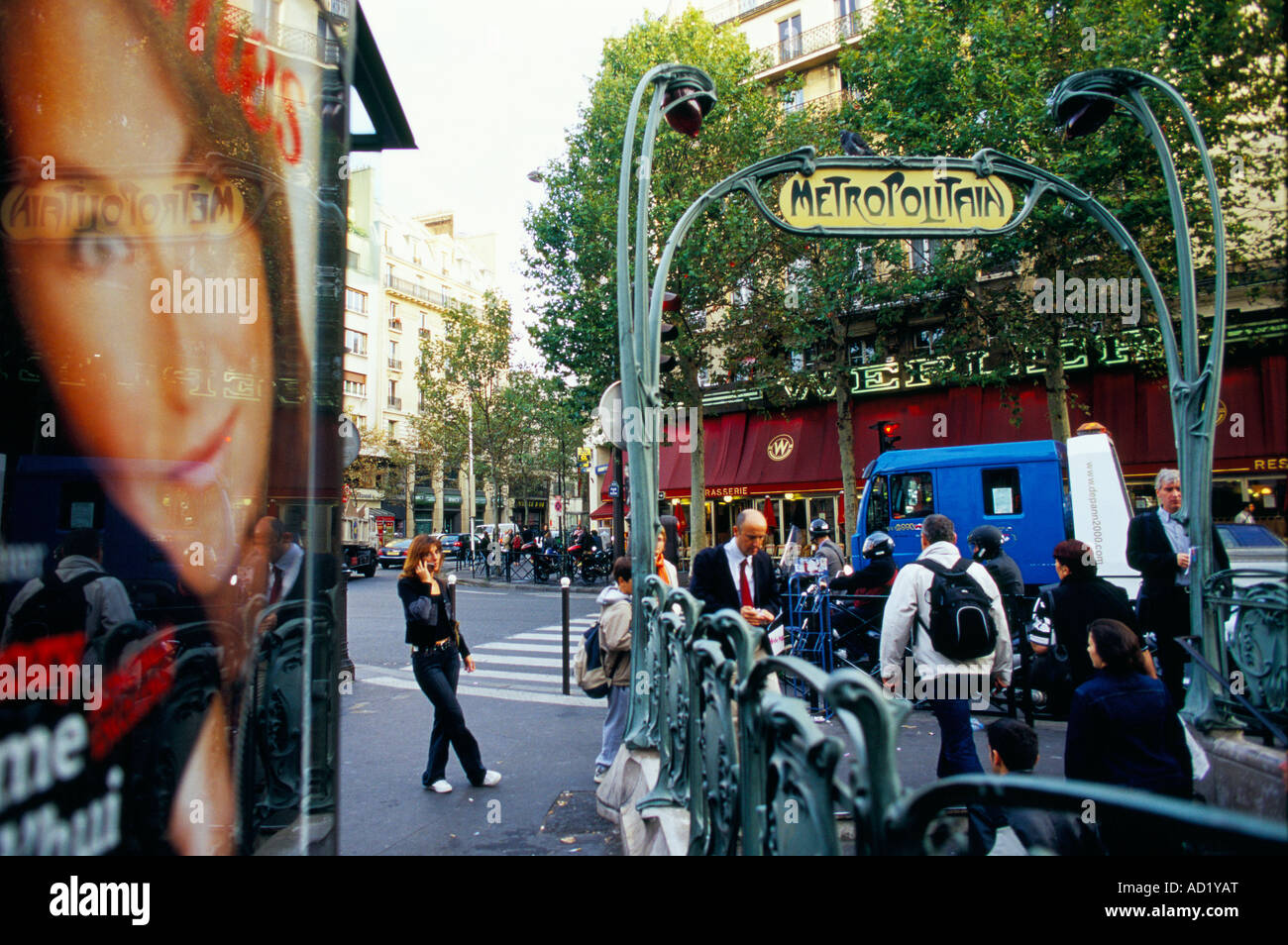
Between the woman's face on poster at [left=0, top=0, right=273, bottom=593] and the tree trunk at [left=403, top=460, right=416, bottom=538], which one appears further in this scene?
the tree trunk at [left=403, top=460, right=416, bottom=538]

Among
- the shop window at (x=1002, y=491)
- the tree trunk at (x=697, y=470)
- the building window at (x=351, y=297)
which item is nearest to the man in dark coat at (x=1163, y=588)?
the building window at (x=351, y=297)

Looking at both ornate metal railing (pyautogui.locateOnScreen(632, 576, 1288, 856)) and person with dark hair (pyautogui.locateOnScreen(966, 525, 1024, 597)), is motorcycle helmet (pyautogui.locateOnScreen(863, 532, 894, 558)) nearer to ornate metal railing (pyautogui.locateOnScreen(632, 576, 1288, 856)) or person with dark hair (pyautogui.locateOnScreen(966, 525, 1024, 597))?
person with dark hair (pyautogui.locateOnScreen(966, 525, 1024, 597))

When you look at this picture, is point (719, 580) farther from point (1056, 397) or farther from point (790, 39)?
point (790, 39)

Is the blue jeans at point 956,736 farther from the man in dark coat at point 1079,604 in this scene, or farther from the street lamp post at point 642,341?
the street lamp post at point 642,341

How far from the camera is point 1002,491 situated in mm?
12023

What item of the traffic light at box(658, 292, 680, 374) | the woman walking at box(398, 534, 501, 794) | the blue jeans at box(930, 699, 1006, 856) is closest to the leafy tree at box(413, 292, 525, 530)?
the traffic light at box(658, 292, 680, 374)

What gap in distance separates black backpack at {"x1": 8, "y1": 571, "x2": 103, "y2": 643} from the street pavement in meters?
2.79

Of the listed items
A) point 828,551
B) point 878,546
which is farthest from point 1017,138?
point 878,546

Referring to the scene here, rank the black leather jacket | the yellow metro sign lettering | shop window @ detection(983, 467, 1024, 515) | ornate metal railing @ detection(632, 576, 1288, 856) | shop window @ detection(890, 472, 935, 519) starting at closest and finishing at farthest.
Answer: ornate metal railing @ detection(632, 576, 1288, 856) < the yellow metro sign lettering < the black leather jacket < shop window @ detection(983, 467, 1024, 515) < shop window @ detection(890, 472, 935, 519)

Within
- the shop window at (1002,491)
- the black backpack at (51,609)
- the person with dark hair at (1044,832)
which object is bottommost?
the person with dark hair at (1044,832)

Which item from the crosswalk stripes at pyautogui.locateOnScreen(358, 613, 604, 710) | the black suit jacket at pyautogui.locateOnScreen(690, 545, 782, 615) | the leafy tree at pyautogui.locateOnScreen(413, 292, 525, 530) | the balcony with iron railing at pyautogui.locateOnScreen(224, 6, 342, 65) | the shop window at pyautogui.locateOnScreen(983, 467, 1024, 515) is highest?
the leafy tree at pyautogui.locateOnScreen(413, 292, 525, 530)

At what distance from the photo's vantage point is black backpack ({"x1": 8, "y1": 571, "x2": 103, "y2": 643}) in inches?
Answer: 64.5

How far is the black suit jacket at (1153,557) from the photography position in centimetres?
492

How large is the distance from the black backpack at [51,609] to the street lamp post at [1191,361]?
4.71 metres
